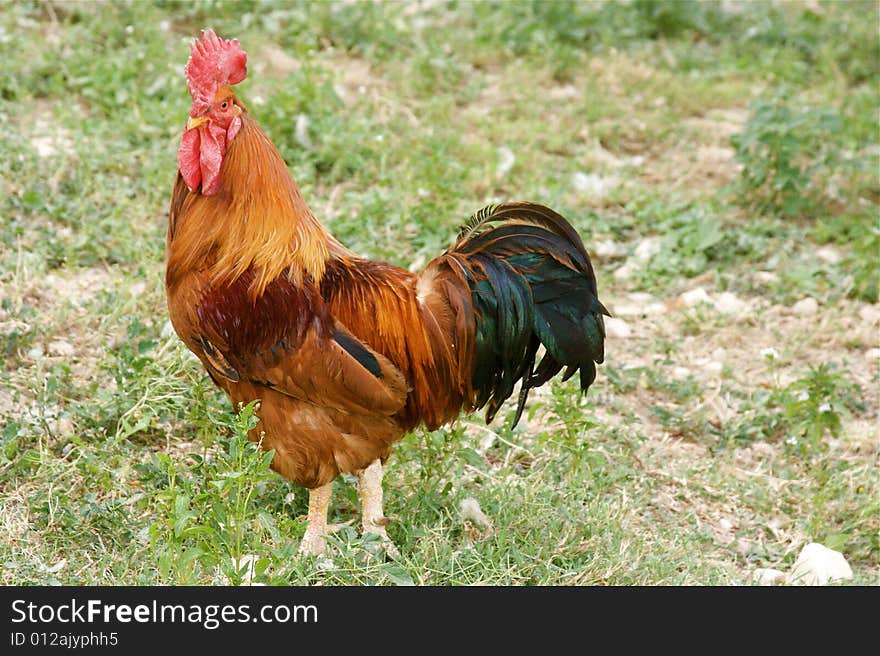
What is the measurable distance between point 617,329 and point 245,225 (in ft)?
8.86

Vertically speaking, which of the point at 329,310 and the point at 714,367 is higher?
the point at 329,310

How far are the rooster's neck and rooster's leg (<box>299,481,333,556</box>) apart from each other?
0.84 m

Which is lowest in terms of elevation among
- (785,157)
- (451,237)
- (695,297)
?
(695,297)

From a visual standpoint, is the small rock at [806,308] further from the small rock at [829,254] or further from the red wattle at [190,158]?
the red wattle at [190,158]

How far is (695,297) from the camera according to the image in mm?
6227

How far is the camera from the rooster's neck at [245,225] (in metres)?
3.84

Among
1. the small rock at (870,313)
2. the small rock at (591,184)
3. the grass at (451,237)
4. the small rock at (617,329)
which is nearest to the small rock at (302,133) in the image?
the grass at (451,237)

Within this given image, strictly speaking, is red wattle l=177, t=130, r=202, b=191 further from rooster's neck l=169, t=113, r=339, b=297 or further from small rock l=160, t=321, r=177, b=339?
small rock l=160, t=321, r=177, b=339

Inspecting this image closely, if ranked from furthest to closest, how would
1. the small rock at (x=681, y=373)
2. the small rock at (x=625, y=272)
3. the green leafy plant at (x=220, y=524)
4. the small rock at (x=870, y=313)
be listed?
the small rock at (x=625, y=272) < the small rock at (x=870, y=313) < the small rock at (x=681, y=373) < the green leafy plant at (x=220, y=524)

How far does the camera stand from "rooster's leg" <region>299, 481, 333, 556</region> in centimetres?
414

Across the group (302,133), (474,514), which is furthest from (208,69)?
(302,133)

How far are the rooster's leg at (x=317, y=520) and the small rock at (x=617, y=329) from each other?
2.31 metres

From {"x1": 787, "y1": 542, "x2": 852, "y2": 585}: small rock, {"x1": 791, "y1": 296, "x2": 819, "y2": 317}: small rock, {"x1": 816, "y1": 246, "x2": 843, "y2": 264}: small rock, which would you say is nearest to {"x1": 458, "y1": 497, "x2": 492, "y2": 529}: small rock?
{"x1": 787, "y1": 542, "x2": 852, "y2": 585}: small rock

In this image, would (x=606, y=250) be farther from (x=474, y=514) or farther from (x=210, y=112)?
(x=210, y=112)
